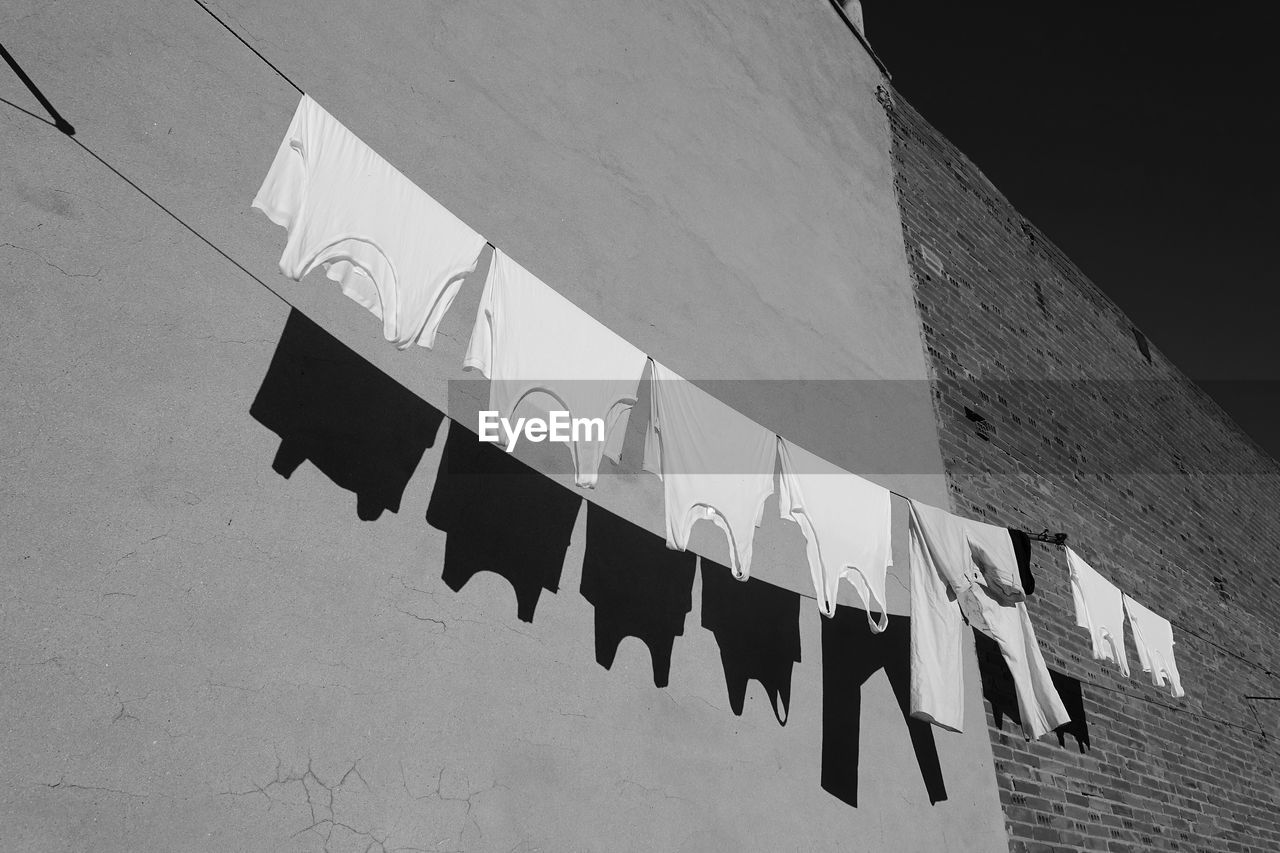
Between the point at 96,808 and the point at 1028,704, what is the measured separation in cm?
392

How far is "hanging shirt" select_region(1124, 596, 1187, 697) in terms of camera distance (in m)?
5.59

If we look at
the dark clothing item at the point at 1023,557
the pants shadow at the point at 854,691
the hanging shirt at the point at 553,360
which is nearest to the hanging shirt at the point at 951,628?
the dark clothing item at the point at 1023,557

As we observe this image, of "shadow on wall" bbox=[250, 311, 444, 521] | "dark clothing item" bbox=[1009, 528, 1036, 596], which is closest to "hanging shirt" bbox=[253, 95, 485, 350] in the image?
"shadow on wall" bbox=[250, 311, 444, 521]

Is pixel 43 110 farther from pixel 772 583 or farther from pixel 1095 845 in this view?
pixel 1095 845

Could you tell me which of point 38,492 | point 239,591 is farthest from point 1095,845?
point 38,492

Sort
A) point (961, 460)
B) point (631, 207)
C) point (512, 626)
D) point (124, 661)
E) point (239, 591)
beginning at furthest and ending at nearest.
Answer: point (961, 460) < point (631, 207) < point (512, 626) < point (239, 591) < point (124, 661)

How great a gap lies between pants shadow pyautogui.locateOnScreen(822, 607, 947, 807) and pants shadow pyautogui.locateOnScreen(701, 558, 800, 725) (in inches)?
9.9

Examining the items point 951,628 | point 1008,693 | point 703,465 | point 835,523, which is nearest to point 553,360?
point 703,465

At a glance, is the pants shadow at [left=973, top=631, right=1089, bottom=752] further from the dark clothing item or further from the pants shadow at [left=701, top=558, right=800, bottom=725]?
the pants shadow at [left=701, top=558, right=800, bottom=725]

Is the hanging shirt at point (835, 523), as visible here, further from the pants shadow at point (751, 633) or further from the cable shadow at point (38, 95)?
the cable shadow at point (38, 95)

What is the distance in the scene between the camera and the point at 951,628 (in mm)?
4234

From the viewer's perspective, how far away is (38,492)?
7.90ft

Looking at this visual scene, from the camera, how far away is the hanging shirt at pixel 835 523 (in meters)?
3.63

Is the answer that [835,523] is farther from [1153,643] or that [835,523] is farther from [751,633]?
[1153,643]
